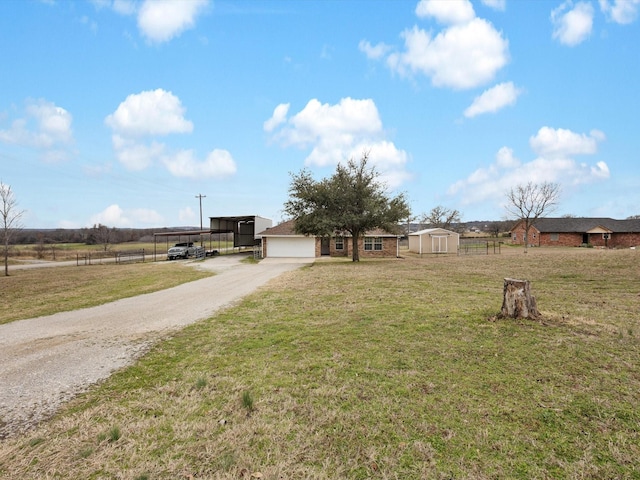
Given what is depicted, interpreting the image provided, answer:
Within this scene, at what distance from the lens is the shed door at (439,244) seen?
3493 cm

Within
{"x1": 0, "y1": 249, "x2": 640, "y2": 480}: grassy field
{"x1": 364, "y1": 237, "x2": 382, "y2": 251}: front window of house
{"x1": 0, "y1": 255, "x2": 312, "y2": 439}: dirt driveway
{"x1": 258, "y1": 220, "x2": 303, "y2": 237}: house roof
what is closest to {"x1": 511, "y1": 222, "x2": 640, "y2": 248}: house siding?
{"x1": 364, "y1": 237, "x2": 382, "y2": 251}: front window of house

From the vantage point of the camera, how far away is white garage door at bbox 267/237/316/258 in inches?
1197

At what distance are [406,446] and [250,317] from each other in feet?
17.9

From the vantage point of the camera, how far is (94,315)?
8523 mm

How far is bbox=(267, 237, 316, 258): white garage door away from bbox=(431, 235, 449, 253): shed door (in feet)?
44.0

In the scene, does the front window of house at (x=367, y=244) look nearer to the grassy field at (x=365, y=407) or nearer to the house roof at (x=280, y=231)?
the house roof at (x=280, y=231)

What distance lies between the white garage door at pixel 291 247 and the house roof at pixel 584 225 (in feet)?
118

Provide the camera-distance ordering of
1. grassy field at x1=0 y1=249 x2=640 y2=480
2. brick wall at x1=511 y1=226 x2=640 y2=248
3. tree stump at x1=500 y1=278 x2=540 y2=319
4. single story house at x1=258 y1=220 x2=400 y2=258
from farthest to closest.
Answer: brick wall at x1=511 y1=226 x2=640 y2=248
single story house at x1=258 y1=220 x2=400 y2=258
tree stump at x1=500 y1=278 x2=540 y2=319
grassy field at x1=0 y1=249 x2=640 y2=480

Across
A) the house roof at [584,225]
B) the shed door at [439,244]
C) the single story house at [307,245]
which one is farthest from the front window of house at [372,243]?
the house roof at [584,225]

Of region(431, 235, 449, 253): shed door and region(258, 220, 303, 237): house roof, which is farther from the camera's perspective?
region(431, 235, 449, 253): shed door

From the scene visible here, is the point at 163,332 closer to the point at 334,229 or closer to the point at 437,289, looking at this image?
the point at 437,289

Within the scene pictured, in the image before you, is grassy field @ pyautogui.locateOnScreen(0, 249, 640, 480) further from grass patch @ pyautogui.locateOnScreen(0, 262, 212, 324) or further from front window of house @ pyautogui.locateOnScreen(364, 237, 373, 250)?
front window of house @ pyautogui.locateOnScreen(364, 237, 373, 250)

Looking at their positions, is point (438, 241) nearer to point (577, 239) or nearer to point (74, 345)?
point (577, 239)

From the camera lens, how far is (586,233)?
4359 cm
